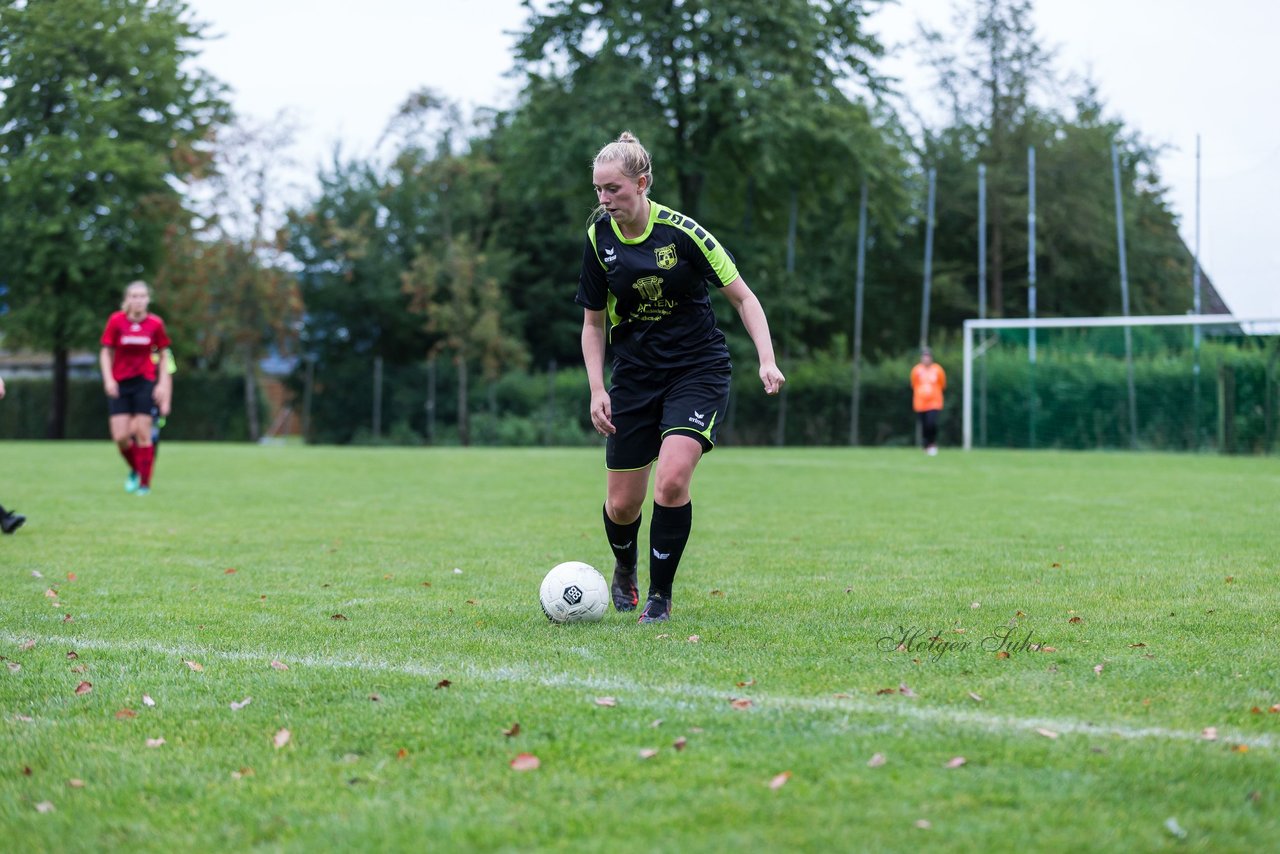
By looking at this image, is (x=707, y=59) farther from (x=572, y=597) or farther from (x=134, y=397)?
(x=572, y=597)

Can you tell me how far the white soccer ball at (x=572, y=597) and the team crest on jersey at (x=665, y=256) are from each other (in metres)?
1.36

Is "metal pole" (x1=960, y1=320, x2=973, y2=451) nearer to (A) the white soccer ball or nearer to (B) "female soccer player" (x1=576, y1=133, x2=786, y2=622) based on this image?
(B) "female soccer player" (x1=576, y1=133, x2=786, y2=622)

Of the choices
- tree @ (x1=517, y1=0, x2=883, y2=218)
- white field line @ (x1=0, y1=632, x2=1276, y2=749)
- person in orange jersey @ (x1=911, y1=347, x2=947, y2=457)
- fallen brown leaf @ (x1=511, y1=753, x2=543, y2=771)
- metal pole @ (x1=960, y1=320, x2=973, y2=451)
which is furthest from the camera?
tree @ (x1=517, y1=0, x2=883, y2=218)

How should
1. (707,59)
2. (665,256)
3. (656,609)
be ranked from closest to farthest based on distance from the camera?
(665,256) → (656,609) → (707,59)

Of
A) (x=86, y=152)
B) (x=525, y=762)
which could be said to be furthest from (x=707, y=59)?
(x=525, y=762)

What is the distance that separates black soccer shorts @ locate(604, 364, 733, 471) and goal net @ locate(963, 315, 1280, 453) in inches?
894

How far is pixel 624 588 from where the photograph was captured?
6.14 meters

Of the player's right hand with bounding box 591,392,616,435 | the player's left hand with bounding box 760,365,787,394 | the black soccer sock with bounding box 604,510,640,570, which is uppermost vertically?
the player's left hand with bounding box 760,365,787,394

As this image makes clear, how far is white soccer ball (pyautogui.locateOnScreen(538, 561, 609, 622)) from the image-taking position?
18.2 feet

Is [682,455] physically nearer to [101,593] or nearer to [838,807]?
[838,807]

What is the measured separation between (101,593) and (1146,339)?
25.5 metres

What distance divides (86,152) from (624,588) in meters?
34.5

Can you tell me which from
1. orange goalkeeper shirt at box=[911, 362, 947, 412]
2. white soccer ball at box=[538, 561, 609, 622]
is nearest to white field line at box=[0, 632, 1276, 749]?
white soccer ball at box=[538, 561, 609, 622]

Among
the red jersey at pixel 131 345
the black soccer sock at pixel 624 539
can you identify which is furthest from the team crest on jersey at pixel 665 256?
the red jersey at pixel 131 345
